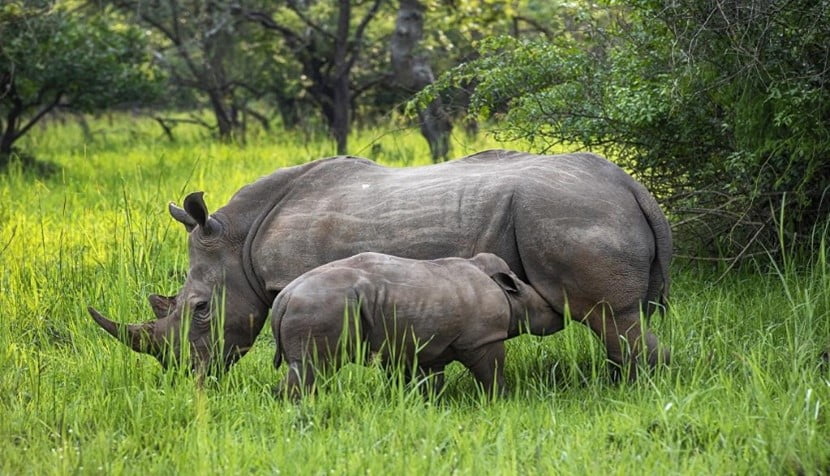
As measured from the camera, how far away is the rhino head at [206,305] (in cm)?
555

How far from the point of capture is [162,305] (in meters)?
5.68

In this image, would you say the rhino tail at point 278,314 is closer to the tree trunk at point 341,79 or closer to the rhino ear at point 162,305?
the rhino ear at point 162,305

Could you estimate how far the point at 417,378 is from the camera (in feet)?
17.0

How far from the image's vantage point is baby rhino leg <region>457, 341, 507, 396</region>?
495 cm

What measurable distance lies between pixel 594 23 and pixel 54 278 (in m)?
3.81

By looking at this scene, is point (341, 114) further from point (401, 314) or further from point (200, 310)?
point (401, 314)

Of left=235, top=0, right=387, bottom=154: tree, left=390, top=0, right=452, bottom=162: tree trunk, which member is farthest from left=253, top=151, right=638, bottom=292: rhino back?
left=235, top=0, right=387, bottom=154: tree

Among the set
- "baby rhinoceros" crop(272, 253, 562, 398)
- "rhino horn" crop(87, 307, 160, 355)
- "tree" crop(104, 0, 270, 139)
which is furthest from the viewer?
"tree" crop(104, 0, 270, 139)

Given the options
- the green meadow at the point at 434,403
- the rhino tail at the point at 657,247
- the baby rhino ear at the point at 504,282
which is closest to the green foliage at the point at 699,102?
the green meadow at the point at 434,403

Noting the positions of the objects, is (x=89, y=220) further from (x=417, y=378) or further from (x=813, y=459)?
(x=813, y=459)

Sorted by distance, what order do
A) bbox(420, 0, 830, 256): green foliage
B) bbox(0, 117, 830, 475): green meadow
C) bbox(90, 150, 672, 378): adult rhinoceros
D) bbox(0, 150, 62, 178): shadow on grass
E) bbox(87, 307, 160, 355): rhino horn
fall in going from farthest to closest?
bbox(0, 150, 62, 178): shadow on grass < bbox(420, 0, 830, 256): green foliage < bbox(87, 307, 160, 355): rhino horn < bbox(90, 150, 672, 378): adult rhinoceros < bbox(0, 117, 830, 475): green meadow

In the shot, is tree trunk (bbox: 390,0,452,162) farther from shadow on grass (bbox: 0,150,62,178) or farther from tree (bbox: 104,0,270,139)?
shadow on grass (bbox: 0,150,62,178)

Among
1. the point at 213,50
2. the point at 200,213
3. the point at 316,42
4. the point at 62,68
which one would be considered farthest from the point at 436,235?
→ the point at 213,50

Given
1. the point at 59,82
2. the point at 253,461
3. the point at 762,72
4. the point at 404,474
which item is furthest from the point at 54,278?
the point at 59,82
